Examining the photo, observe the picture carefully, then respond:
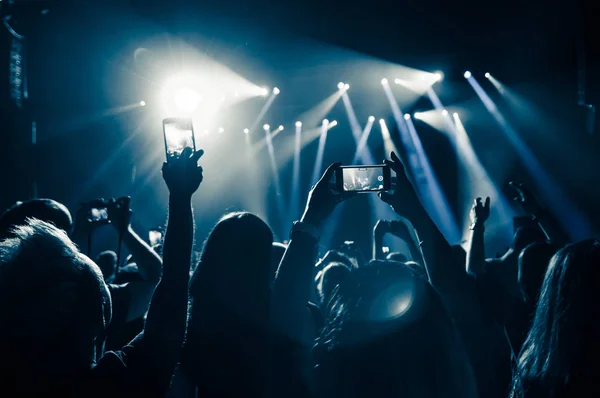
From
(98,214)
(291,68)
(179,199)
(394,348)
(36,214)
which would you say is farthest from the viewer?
(291,68)

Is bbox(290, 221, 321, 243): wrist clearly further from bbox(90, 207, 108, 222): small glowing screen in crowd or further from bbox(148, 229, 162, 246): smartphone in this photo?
bbox(148, 229, 162, 246): smartphone

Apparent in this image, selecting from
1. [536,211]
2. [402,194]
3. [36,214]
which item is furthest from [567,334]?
[36,214]

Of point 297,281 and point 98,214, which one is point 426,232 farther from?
point 98,214

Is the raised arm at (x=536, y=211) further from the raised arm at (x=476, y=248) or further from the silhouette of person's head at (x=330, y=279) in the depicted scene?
the silhouette of person's head at (x=330, y=279)

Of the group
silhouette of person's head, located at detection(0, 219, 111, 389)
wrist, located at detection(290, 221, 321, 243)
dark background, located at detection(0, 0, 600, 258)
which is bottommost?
silhouette of person's head, located at detection(0, 219, 111, 389)

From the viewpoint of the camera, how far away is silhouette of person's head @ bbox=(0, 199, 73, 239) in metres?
2.25

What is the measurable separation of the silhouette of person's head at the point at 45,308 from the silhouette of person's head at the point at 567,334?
1.42 meters

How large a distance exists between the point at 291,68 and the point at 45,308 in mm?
Result: 8956

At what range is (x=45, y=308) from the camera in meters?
1.02

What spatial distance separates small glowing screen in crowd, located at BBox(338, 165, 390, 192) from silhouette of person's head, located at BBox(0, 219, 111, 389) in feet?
3.96

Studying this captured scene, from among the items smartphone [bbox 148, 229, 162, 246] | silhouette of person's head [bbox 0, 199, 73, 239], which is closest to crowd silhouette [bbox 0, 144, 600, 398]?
silhouette of person's head [bbox 0, 199, 73, 239]

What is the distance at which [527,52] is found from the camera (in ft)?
25.1

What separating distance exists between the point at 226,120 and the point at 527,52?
332 inches

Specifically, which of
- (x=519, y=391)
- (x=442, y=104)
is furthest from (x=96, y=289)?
(x=442, y=104)
